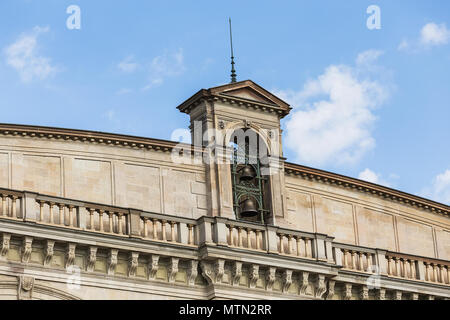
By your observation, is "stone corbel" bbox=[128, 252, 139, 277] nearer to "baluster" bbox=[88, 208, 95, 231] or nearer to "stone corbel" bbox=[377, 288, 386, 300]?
"baluster" bbox=[88, 208, 95, 231]

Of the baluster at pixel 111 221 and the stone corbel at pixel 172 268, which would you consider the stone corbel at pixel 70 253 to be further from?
the stone corbel at pixel 172 268

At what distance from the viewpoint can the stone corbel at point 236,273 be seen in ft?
136

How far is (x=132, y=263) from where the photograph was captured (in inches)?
1570

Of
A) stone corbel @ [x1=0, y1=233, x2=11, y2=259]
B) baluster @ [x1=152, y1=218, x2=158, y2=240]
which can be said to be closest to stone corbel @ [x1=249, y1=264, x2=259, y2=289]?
baluster @ [x1=152, y1=218, x2=158, y2=240]

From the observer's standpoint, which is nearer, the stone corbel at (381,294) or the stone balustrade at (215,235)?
the stone balustrade at (215,235)

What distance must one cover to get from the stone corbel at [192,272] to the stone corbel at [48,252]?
14.1ft

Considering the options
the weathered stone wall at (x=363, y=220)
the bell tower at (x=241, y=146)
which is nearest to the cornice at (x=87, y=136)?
the bell tower at (x=241, y=146)

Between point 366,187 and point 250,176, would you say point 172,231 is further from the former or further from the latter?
point 366,187

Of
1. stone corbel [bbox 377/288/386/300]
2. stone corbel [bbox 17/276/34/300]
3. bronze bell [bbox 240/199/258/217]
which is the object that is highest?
bronze bell [bbox 240/199/258/217]

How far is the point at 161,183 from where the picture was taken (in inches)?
1740

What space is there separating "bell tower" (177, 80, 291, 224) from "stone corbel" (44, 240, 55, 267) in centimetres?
690

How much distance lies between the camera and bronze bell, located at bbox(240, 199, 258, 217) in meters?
44.4

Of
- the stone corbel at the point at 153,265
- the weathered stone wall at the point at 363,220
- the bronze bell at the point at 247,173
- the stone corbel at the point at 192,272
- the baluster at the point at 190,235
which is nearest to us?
the stone corbel at the point at 153,265
